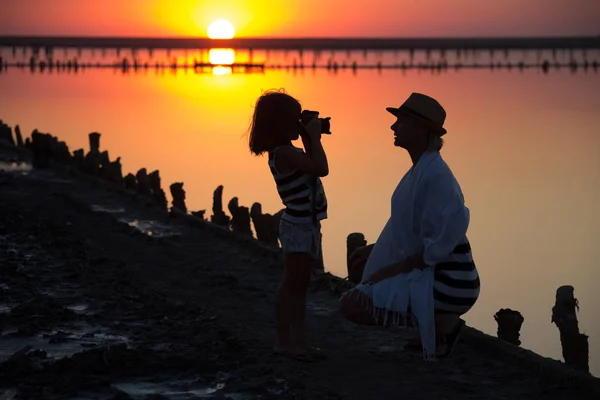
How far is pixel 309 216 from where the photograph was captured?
7945 mm

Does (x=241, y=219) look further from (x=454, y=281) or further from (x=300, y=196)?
(x=454, y=281)

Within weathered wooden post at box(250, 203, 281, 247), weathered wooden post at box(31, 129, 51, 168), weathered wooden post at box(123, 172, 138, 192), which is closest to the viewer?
weathered wooden post at box(250, 203, 281, 247)

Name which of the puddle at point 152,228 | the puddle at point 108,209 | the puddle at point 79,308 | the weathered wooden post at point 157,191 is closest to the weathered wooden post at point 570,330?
the puddle at point 79,308

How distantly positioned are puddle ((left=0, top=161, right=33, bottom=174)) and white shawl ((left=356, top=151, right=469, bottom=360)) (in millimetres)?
14346

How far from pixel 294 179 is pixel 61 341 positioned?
2179 mm

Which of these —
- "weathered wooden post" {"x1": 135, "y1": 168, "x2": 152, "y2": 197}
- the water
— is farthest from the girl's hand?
"weathered wooden post" {"x1": 135, "y1": 168, "x2": 152, "y2": 197}

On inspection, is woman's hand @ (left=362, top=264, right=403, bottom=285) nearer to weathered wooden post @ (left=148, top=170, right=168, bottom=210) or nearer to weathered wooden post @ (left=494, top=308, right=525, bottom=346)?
weathered wooden post @ (left=494, top=308, right=525, bottom=346)

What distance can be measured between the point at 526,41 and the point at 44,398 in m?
167

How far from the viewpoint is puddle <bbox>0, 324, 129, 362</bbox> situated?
8281 millimetres

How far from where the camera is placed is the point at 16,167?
2164 cm

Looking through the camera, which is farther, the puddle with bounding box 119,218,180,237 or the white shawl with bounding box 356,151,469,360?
the puddle with bounding box 119,218,180,237

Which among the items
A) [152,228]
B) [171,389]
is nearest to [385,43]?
[152,228]

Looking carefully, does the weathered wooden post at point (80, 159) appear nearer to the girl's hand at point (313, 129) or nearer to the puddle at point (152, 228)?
the puddle at point (152, 228)

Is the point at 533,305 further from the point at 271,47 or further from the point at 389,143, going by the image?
the point at 271,47
